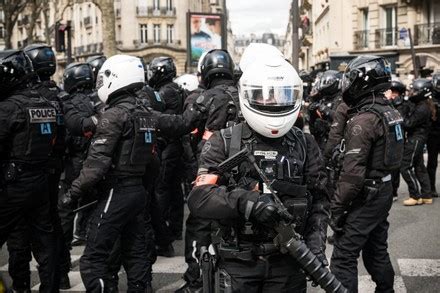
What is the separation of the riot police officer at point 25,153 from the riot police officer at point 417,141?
595 centimetres

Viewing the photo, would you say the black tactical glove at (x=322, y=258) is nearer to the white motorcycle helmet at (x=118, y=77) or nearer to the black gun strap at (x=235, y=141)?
the black gun strap at (x=235, y=141)

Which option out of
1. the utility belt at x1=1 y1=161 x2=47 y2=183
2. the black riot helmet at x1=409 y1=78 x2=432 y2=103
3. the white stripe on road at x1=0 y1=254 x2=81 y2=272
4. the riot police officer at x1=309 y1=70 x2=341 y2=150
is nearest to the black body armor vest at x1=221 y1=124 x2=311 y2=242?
the utility belt at x1=1 y1=161 x2=47 y2=183

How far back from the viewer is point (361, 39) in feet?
105

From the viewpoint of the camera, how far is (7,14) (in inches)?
906

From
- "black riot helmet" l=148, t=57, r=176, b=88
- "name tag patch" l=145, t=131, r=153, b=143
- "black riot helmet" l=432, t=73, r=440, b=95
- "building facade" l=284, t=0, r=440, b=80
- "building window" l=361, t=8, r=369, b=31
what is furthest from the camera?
"building window" l=361, t=8, r=369, b=31

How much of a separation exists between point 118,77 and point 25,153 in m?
0.92

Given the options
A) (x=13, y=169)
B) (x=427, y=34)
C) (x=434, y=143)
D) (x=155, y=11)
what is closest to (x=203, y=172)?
(x=13, y=169)

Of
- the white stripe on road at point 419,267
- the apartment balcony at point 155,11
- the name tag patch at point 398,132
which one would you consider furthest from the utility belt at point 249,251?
the apartment balcony at point 155,11

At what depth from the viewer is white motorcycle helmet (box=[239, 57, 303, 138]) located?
3230mm

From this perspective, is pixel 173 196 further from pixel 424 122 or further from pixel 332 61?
pixel 332 61

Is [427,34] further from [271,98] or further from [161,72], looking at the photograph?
[271,98]

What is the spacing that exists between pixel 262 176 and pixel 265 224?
28 cm

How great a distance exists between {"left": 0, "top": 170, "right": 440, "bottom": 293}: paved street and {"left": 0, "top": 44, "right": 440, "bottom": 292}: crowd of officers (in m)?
0.29

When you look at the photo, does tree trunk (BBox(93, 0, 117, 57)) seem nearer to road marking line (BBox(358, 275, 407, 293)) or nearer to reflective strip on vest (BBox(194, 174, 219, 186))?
road marking line (BBox(358, 275, 407, 293))
